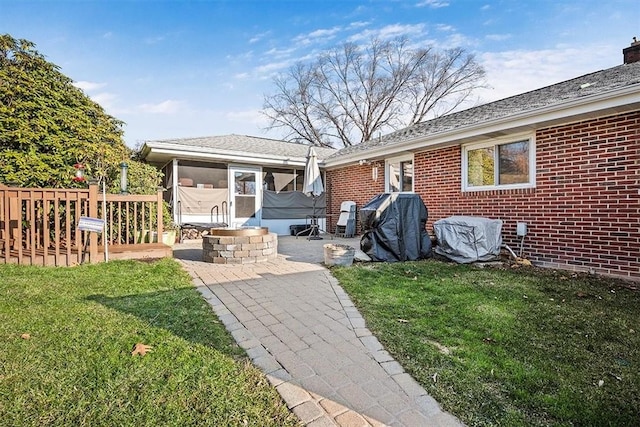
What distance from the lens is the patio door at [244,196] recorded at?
386 inches

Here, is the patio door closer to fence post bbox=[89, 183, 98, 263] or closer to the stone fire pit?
the stone fire pit

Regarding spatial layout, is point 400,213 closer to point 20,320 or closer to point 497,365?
point 497,365

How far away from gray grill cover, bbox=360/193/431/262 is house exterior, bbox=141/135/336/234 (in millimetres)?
4901

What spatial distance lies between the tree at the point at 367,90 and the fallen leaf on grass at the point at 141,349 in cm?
2408

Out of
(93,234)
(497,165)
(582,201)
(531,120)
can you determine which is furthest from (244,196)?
(582,201)

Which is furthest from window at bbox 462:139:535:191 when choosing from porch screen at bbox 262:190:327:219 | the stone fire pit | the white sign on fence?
the white sign on fence

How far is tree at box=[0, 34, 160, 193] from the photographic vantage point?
18.8 ft

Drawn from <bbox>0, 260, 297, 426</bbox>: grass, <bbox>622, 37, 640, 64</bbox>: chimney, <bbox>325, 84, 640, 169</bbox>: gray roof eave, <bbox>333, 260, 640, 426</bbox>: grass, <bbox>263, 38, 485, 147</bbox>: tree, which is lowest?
<bbox>333, 260, 640, 426</bbox>: grass

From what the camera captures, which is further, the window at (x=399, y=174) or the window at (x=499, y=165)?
the window at (x=399, y=174)

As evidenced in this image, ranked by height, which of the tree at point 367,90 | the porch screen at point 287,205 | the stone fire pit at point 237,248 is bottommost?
the stone fire pit at point 237,248

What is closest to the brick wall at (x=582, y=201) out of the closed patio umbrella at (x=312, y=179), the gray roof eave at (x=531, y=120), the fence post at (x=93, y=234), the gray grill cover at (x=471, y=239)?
the gray roof eave at (x=531, y=120)

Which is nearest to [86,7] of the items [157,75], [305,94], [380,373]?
[157,75]

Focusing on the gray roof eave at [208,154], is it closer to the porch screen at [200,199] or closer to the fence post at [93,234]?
the porch screen at [200,199]

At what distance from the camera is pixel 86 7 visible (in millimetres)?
6863
